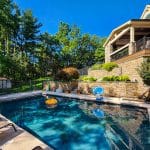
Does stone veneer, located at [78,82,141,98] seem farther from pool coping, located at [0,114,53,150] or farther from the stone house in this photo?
pool coping, located at [0,114,53,150]

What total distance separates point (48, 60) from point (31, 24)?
7443 mm

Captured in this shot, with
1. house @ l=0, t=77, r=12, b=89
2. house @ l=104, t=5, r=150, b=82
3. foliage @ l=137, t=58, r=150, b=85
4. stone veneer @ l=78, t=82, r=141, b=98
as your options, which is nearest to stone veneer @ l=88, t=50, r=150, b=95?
house @ l=104, t=5, r=150, b=82

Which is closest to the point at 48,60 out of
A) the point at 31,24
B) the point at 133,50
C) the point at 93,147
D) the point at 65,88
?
the point at 31,24

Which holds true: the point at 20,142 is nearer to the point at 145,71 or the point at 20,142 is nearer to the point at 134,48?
the point at 145,71

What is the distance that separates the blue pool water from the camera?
29.3 ft

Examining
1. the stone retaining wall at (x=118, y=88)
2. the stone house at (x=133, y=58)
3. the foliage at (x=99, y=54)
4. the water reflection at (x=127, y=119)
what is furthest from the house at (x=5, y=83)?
the foliage at (x=99, y=54)

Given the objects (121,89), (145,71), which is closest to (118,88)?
(121,89)

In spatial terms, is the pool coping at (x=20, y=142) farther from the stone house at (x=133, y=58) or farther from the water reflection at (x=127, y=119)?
the stone house at (x=133, y=58)

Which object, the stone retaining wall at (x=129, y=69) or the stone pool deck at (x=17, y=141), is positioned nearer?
the stone pool deck at (x=17, y=141)

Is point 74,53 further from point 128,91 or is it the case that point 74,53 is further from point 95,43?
point 128,91

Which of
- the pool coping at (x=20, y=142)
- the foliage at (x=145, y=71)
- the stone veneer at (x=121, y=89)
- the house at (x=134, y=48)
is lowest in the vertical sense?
the pool coping at (x=20, y=142)

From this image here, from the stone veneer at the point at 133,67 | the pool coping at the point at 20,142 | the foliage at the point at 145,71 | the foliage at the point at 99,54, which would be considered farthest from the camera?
the foliage at the point at 99,54

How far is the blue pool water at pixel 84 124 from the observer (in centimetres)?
894

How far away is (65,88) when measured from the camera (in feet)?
77.7
